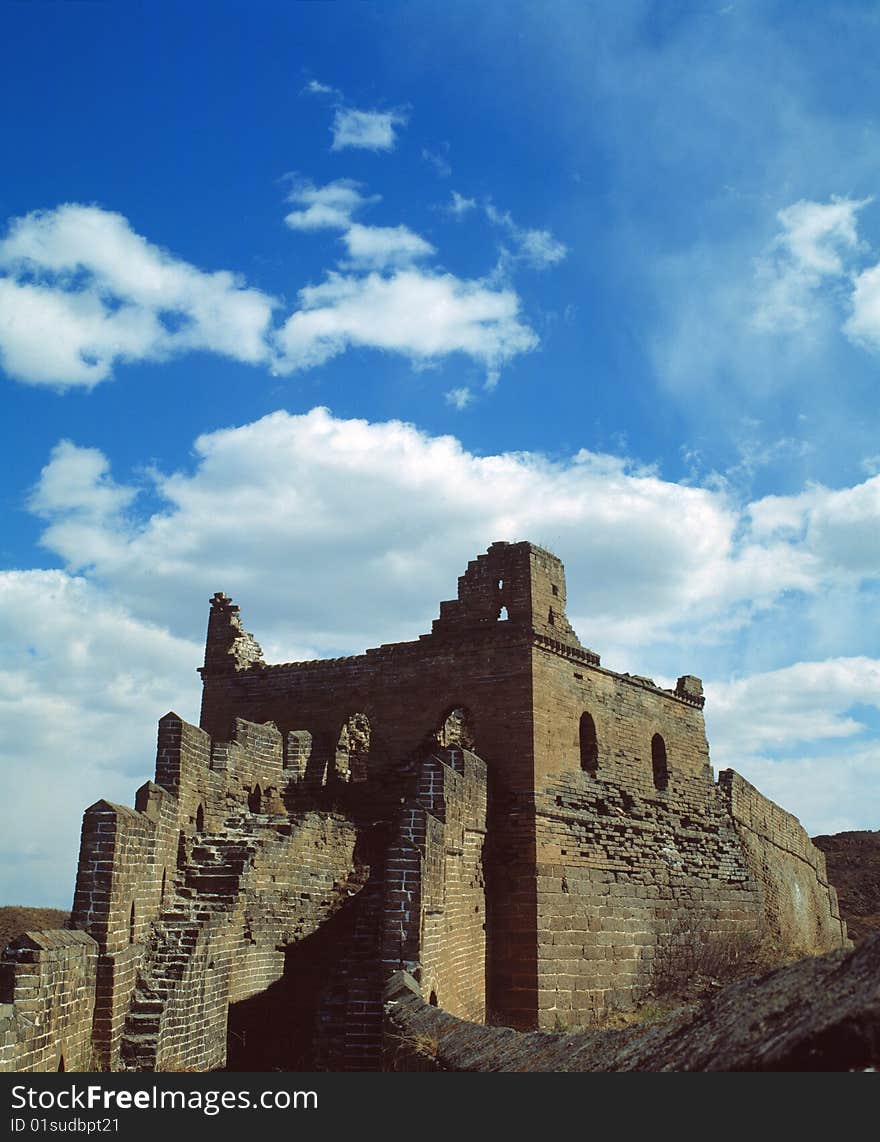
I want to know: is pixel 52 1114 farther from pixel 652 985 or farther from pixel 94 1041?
pixel 652 985

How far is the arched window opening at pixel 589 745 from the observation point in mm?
20031

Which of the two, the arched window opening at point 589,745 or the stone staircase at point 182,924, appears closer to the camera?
the stone staircase at point 182,924

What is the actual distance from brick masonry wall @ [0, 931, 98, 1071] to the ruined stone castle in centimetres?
3

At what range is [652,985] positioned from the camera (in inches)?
749

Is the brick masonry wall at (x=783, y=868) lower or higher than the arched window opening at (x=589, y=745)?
lower

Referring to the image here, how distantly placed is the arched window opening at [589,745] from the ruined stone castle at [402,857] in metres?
0.05

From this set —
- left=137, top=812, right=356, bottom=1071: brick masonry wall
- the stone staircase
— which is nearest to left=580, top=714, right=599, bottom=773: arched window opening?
left=137, top=812, right=356, bottom=1071: brick masonry wall

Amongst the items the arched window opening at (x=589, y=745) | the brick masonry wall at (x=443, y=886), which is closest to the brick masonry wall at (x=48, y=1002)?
the brick masonry wall at (x=443, y=886)

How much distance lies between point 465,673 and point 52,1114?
13.7 metres

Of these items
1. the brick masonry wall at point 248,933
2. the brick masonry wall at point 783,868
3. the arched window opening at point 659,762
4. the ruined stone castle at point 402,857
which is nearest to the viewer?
the ruined stone castle at point 402,857

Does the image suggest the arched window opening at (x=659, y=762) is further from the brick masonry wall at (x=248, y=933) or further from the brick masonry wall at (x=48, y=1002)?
the brick masonry wall at (x=48, y=1002)

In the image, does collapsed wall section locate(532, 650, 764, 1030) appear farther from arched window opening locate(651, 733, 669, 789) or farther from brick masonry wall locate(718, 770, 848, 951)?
brick masonry wall locate(718, 770, 848, 951)

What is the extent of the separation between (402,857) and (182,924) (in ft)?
9.72

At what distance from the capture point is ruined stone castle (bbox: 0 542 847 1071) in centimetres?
1110
